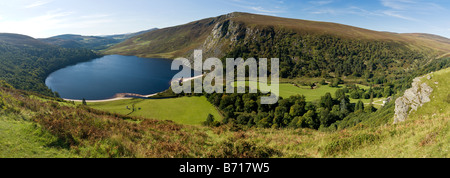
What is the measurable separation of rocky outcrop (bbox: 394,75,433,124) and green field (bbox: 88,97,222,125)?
2205 inches

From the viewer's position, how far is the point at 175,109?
8462 cm

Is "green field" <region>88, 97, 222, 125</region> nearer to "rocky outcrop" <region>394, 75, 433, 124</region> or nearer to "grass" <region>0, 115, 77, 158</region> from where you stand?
"rocky outcrop" <region>394, 75, 433, 124</region>

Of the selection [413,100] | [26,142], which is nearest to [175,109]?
[26,142]

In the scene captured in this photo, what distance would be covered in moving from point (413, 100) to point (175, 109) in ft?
258

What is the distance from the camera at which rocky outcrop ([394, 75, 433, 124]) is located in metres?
38.5

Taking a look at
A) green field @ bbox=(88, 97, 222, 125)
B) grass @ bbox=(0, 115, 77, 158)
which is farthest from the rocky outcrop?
green field @ bbox=(88, 97, 222, 125)

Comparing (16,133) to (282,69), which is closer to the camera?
(16,133)

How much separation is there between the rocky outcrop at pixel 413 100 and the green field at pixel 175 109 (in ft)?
184

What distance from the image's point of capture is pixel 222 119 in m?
77.4

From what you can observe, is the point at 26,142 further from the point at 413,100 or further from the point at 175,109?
the point at 175,109
